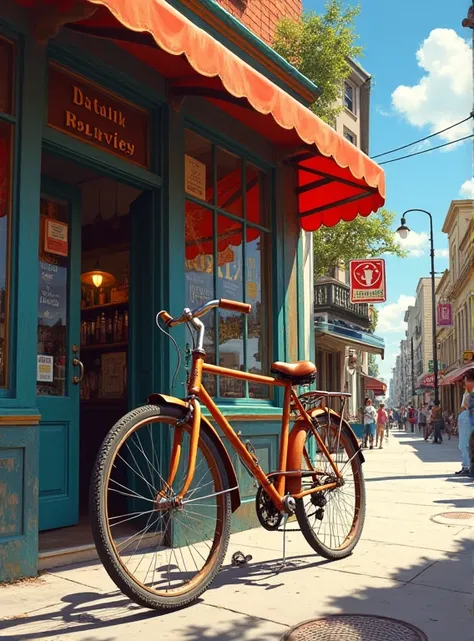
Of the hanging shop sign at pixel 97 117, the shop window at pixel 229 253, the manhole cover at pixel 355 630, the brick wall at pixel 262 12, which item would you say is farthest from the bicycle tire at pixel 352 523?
the brick wall at pixel 262 12

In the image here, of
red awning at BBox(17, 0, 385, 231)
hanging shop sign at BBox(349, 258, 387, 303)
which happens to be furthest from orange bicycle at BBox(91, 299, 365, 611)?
hanging shop sign at BBox(349, 258, 387, 303)

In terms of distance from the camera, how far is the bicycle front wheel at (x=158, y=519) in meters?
3.07

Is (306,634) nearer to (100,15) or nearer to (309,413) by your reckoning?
(309,413)

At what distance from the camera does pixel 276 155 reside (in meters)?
6.82

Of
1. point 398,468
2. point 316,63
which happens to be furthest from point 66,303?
point 316,63

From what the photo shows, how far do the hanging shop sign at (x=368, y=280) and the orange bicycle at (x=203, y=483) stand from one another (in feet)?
34.7

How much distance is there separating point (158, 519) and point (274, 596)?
816 millimetres

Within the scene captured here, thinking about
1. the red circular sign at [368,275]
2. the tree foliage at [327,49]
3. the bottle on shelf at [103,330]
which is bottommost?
the bottle on shelf at [103,330]

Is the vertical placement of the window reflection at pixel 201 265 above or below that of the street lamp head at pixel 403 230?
below

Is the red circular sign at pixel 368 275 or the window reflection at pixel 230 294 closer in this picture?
the window reflection at pixel 230 294

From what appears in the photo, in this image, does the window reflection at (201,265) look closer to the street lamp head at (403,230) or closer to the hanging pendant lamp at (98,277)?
the hanging pendant lamp at (98,277)

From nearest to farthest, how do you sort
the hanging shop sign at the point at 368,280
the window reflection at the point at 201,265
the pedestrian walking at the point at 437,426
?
the window reflection at the point at 201,265 < the hanging shop sign at the point at 368,280 < the pedestrian walking at the point at 437,426

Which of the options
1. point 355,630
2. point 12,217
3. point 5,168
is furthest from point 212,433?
point 5,168

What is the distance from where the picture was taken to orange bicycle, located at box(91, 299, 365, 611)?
3.25m
